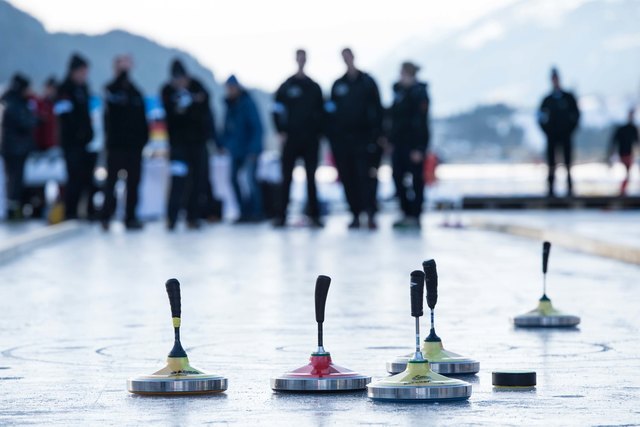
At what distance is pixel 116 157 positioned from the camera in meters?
24.0

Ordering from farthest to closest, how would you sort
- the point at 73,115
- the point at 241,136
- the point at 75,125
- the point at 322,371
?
the point at 241,136, the point at 75,125, the point at 73,115, the point at 322,371

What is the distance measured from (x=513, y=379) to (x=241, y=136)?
63.8 feet

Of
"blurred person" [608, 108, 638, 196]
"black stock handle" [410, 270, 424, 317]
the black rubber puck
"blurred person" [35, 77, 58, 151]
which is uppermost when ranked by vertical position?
"blurred person" [608, 108, 638, 196]

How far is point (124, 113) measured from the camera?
23688 millimetres

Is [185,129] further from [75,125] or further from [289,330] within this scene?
[289,330]

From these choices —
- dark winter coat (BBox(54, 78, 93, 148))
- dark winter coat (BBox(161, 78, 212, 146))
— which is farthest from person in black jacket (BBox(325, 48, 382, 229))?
dark winter coat (BBox(54, 78, 93, 148))

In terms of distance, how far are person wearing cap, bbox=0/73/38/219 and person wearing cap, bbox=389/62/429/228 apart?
686 centimetres

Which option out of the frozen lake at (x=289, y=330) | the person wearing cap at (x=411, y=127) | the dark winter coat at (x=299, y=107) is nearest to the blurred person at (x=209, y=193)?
the dark winter coat at (x=299, y=107)

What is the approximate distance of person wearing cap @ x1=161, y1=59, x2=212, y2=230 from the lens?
24.0m

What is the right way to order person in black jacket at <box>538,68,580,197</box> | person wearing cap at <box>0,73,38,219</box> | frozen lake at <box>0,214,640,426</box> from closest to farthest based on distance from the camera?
1. frozen lake at <box>0,214,640,426</box>
2. person wearing cap at <box>0,73,38,219</box>
3. person in black jacket at <box>538,68,580,197</box>

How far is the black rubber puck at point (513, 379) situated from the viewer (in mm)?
7266

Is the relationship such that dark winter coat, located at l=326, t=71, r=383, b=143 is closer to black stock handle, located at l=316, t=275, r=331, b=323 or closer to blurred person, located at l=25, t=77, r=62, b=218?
blurred person, located at l=25, t=77, r=62, b=218

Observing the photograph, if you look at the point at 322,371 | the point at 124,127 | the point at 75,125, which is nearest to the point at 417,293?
the point at 322,371

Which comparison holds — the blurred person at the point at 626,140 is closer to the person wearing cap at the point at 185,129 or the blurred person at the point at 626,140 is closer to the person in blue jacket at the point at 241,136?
the person in blue jacket at the point at 241,136
